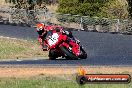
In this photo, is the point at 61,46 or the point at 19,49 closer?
Result: the point at 61,46

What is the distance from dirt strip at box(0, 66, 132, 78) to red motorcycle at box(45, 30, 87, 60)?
3920 mm

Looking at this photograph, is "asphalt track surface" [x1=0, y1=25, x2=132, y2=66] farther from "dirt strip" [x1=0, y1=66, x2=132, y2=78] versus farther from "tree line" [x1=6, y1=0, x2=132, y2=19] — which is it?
"dirt strip" [x1=0, y1=66, x2=132, y2=78]

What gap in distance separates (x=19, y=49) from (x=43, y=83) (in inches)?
626

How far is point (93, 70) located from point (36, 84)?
162 inches

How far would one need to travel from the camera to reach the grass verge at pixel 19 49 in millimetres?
27953

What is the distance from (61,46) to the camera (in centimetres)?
2181

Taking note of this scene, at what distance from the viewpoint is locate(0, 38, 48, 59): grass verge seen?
2795 centimetres

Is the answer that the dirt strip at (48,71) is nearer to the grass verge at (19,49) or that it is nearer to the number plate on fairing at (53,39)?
the number plate on fairing at (53,39)

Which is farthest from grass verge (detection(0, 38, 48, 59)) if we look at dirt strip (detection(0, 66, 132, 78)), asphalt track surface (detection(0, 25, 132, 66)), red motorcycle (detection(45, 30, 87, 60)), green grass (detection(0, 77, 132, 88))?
green grass (detection(0, 77, 132, 88))

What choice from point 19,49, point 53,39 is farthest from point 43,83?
point 19,49

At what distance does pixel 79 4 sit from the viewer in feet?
167

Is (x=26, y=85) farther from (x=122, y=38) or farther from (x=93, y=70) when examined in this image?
(x=122, y=38)

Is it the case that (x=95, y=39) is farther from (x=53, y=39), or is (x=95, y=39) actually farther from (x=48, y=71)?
(x=48, y=71)

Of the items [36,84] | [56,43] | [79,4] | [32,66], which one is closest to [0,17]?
[79,4]
